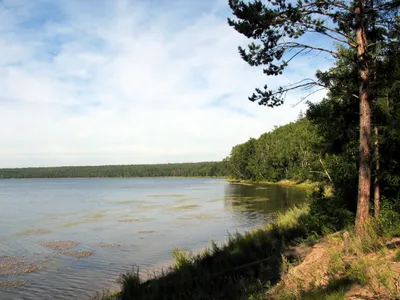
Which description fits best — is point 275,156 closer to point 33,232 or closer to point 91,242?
point 33,232

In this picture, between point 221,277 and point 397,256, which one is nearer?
point 397,256

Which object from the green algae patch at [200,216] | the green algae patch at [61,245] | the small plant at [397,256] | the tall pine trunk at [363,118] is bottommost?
the green algae patch at [61,245]

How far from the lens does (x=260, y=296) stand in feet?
22.7

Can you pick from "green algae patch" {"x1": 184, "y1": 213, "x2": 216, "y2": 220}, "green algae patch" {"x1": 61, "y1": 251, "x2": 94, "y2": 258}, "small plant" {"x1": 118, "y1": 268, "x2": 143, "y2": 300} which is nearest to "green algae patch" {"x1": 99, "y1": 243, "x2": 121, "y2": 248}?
"green algae patch" {"x1": 61, "y1": 251, "x2": 94, "y2": 258}

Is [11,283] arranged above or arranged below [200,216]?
below

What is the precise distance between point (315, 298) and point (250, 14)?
7.63 metres

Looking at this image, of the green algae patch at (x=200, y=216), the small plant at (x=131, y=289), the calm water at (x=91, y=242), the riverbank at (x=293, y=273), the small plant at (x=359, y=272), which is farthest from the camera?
the green algae patch at (x=200, y=216)

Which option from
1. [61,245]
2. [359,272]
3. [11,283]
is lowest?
[11,283]

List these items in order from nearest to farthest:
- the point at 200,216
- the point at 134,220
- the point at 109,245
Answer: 1. the point at 109,245
2. the point at 134,220
3. the point at 200,216

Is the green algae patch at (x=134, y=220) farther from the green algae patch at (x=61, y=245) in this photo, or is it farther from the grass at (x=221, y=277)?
the grass at (x=221, y=277)

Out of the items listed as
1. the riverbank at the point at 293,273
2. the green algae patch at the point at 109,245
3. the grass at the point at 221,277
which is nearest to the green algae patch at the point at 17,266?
the green algae patch at the point at 109,245

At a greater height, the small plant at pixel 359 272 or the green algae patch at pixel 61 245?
the small plant at pixel 359 272

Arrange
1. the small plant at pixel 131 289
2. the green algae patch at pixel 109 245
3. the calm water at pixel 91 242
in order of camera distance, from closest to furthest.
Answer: the small plant at pixel 131 289
the calm water at pixel 91 242
the green algae patch at pixel 109 245

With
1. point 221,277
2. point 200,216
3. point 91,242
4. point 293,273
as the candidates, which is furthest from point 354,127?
point 200,216
